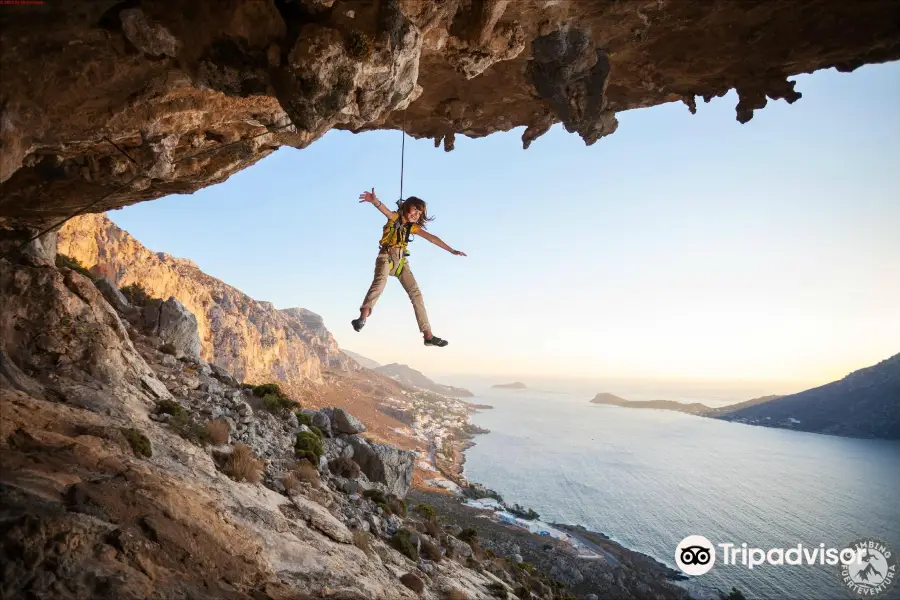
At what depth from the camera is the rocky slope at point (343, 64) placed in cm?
418

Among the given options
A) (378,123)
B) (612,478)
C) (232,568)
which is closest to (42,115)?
(378,123)

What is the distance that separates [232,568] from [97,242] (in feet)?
150

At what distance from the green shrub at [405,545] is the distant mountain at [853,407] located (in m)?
104

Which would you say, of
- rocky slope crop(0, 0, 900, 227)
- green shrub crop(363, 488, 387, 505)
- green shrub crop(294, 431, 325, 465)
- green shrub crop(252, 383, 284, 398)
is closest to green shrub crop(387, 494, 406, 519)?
green shrub crop(363, 488, 387, 505)

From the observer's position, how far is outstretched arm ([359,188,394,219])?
6.93m

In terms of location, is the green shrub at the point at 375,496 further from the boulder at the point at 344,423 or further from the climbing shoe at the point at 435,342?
the climbing shoe at the point at 435,342

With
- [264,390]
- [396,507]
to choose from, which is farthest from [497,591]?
[264,390]

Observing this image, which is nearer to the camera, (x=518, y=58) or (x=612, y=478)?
(x=518, y=58)

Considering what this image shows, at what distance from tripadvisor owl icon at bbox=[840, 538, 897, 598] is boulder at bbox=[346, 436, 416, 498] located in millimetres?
35815

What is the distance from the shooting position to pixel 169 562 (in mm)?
4496

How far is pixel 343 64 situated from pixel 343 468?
14674 mm

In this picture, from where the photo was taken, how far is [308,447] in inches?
538

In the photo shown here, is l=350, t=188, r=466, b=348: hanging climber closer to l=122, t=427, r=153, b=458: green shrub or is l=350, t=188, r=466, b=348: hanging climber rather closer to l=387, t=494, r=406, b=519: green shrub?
l=122, t=427, r=153, b=458: green shrub

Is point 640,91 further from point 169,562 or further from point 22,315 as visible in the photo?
point 22,315
